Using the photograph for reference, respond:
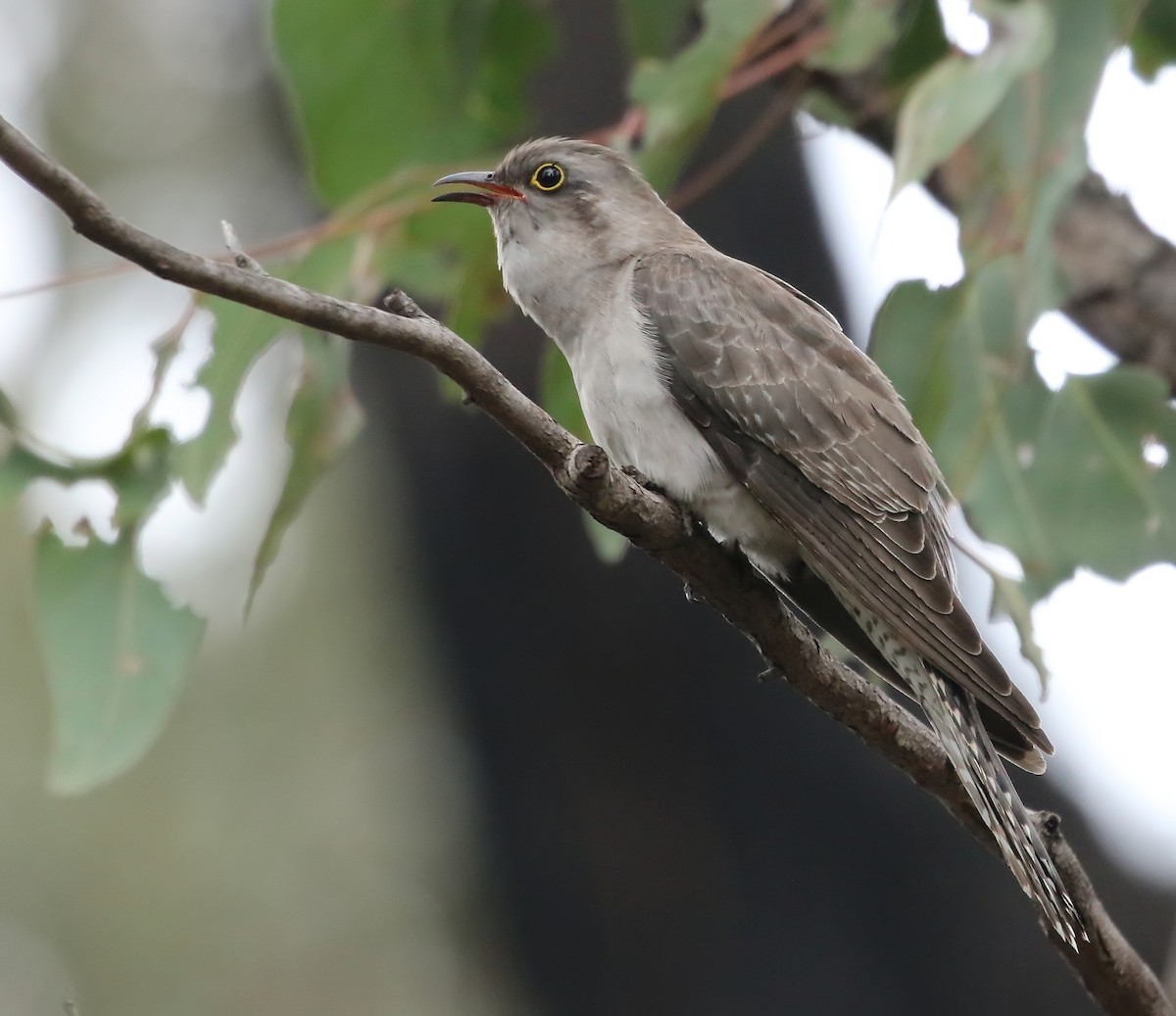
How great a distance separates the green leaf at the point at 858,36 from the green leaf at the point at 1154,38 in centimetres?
83

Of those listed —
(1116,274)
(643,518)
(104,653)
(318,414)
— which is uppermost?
(318,414)

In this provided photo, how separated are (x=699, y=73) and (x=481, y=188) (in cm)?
71

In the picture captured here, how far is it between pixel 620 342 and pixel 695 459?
0.34 meters

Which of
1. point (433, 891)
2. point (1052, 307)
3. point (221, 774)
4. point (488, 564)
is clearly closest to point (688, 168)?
point (488, 564)

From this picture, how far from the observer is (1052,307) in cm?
331

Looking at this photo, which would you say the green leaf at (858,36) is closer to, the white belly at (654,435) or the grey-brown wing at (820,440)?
the grey-brown wing at (820,440)

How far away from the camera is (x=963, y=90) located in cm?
275

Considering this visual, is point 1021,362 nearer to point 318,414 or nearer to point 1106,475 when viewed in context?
point 1106,475

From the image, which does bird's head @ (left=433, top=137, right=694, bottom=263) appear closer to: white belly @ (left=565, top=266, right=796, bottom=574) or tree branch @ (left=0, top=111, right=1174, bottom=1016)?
white belly @ (left=565, top=266, right=796, bottom=574)

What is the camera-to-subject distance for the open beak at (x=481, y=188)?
12.0 ft

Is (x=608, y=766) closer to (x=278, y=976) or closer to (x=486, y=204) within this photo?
(x=486, y=204)

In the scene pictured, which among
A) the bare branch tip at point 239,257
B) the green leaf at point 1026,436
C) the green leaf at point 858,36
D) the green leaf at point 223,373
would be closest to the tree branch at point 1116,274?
the green leaf at point 1026,436

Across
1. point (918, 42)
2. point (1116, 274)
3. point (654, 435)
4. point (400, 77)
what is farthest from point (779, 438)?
point (400, 77)

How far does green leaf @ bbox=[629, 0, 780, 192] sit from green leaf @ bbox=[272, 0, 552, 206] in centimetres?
93
